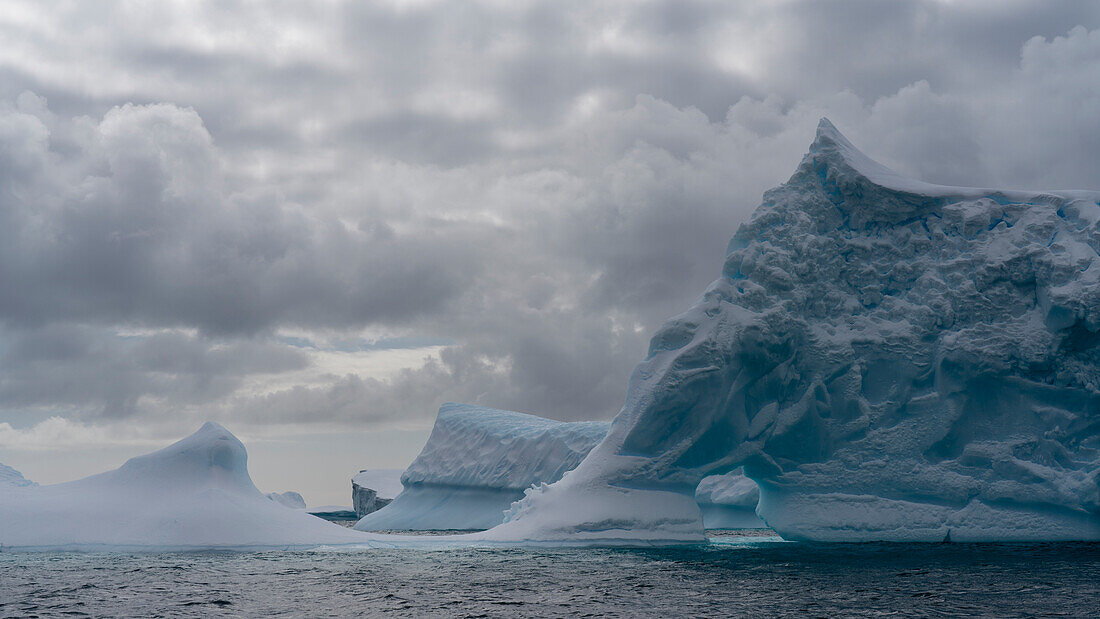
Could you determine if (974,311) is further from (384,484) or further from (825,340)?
(384,484)

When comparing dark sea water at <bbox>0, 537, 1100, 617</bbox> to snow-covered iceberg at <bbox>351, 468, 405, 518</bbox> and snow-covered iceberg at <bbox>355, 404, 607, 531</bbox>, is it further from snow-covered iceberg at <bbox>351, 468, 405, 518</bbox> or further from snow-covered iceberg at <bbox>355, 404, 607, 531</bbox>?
snow-covered iceberg at <bbox>351, 468, 405, 518</bbox>

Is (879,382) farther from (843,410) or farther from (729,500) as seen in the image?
(729,500)

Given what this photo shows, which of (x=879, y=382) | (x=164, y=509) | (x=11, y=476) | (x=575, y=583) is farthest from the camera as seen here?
(x=11, y=476)

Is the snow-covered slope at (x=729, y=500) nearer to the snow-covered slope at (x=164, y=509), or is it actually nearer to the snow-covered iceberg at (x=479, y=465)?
the snow-covered iceberg at (x=479, y=465)

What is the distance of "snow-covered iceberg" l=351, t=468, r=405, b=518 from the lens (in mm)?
56594

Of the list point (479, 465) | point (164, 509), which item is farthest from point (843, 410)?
point (479, 465)

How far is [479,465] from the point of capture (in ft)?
134

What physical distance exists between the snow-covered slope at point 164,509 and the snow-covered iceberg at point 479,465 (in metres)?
15.6

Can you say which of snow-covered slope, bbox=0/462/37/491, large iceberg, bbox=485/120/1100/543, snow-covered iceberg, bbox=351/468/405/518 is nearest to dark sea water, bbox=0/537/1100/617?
large iceberg, bbox=485/120/1100/543

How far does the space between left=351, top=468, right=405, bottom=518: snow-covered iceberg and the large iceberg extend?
33643 mm

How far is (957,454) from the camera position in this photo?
23000 mm

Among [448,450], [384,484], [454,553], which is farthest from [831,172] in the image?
[384,484]

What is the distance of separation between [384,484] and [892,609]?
51.0m

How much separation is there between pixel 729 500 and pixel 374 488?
27688 mm
